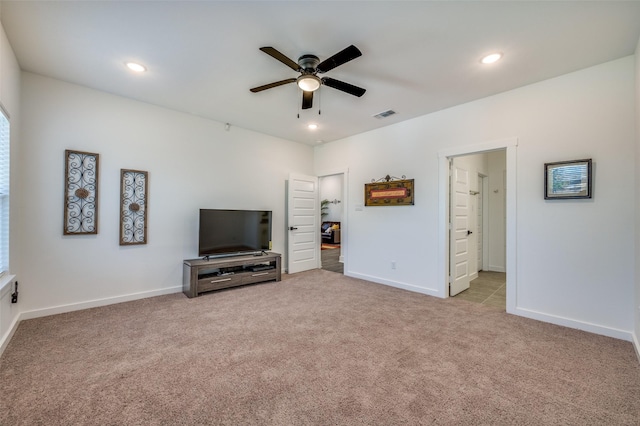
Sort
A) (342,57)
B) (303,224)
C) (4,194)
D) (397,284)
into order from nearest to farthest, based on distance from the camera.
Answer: (342,57) < (4,194) < (397,284) < (303,224)

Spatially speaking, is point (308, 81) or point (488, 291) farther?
point (488, 291)

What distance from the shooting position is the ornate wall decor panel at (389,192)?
427 cm

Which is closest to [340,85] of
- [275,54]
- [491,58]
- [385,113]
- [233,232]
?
[275,54]

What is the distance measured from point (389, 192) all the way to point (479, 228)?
284 cm

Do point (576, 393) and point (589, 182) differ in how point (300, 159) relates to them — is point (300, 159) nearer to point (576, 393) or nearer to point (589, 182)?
point (589, 182)

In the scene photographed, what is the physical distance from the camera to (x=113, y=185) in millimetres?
3518

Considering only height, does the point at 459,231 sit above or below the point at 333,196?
below

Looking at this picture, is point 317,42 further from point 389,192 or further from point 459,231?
point 459,231

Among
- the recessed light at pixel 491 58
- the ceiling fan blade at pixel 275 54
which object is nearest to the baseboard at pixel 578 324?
the recessed light at pixel 491 58

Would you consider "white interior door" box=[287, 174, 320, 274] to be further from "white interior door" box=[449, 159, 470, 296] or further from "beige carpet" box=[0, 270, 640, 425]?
"white interior door" box=[449, 159, 470, 296]

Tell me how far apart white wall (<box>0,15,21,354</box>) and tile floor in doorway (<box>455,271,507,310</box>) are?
16.7 ft

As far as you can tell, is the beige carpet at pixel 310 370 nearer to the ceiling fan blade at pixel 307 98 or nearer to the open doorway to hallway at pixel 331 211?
the ceiling fan blade at pixel 307 98

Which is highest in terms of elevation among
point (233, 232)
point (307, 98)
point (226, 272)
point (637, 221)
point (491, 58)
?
point (491, 58)

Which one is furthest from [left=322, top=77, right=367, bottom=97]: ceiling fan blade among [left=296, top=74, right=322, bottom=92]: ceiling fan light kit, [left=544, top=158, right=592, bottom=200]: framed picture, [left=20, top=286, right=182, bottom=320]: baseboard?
[left=20, top=286, right=182, bottom=320]: baseboard
